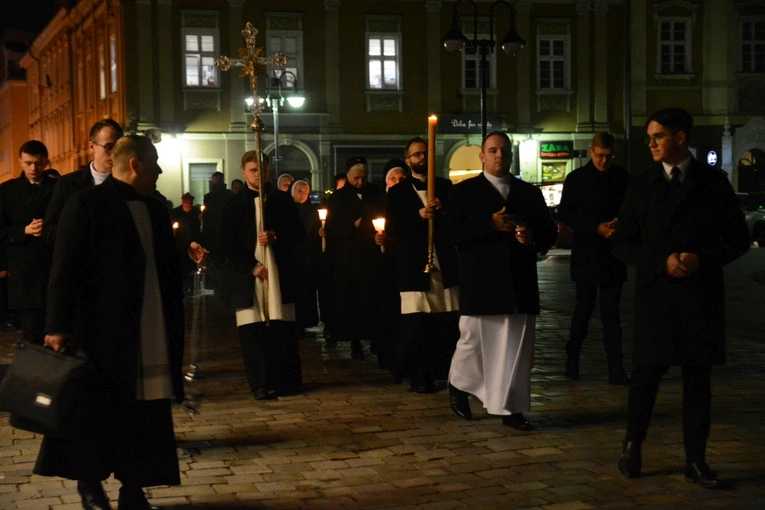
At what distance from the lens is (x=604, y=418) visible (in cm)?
812

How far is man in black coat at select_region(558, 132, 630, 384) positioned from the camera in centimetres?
959

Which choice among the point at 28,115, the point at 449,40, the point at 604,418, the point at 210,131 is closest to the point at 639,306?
the point at 604,418

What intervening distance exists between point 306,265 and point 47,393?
8578mm

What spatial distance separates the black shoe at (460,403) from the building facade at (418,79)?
29.8 m

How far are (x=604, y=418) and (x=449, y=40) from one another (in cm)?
1616

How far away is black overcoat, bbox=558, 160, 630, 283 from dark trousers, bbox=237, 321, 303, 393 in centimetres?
246

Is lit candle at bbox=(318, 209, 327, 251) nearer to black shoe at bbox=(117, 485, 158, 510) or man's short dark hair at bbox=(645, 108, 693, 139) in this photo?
man's short dark hair at bbox=(645, 108, 693, 139)

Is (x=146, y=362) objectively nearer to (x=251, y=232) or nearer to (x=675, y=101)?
(x=251, y=232)

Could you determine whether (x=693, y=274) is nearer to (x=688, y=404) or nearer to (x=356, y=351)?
(x=688, y=404)

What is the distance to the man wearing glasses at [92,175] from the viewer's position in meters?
7.22

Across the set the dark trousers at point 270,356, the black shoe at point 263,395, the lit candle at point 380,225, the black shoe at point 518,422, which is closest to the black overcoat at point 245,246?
the dark trousers at point 270,356

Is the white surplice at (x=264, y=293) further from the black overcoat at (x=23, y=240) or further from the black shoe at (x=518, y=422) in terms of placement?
the black shoe at (x=518, y=422)

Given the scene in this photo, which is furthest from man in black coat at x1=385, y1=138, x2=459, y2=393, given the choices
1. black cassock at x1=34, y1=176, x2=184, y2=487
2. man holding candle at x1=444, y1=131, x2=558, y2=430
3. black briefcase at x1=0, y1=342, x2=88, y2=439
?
black briefcase at x1=0, y1=342, x2=88, y2=439

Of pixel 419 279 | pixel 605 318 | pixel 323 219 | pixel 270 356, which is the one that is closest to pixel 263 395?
pixel 270 356
